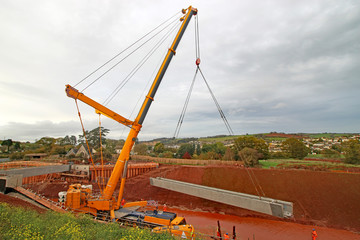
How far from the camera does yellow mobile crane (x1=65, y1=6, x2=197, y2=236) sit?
1281 cm

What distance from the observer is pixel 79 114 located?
12719 mm

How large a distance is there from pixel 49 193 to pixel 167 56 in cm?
2606

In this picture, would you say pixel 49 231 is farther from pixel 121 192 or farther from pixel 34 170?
pixel 34 170

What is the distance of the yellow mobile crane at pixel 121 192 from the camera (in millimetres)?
12813

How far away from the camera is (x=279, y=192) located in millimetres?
21359

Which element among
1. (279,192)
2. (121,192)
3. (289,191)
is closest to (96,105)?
(121,192)

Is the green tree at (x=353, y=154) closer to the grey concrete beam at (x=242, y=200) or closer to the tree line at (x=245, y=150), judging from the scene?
the tree line at (x=245, y=150)

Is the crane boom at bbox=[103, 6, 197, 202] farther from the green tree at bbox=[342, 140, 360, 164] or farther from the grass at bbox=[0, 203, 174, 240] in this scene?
the green tree at bbox=[342, 140, 360, 164]

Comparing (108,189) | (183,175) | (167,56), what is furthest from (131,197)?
(167,56)

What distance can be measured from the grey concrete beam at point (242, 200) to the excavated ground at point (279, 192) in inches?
105

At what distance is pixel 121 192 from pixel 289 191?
1823 cm

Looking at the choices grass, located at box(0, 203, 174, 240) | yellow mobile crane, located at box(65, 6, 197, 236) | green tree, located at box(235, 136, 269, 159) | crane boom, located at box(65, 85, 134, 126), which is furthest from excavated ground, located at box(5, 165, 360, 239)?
green tree, located at box(235, 136, 269, 159)

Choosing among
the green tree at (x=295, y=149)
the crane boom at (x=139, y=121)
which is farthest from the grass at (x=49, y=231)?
the green tree at (x=295, y=149)

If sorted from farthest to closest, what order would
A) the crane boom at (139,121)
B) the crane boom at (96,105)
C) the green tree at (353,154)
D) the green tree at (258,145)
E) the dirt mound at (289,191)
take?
the green tree at (258,145) < the green tree at (353,154) < the dirt mound at (289,191) < the crane boom at (139,121) < the crane boom at (96,105)
